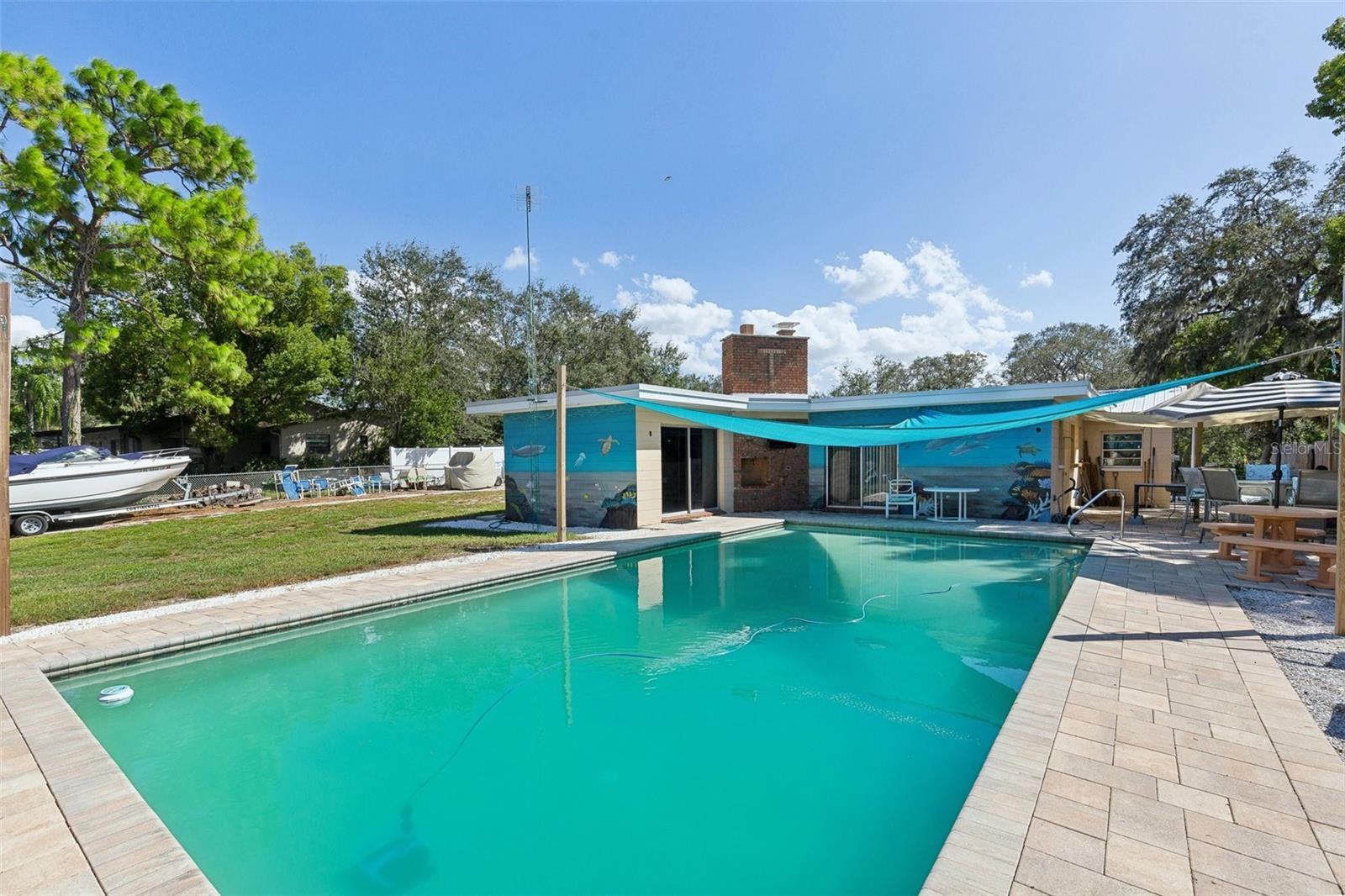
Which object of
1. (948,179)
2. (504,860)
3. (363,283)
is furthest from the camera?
(363,283)

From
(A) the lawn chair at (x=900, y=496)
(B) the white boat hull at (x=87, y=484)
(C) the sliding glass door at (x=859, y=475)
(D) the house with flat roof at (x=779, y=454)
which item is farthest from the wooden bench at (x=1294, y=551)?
(B) the white boat hull at (x=87, y=484)

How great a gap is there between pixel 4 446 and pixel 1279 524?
11.2 metres

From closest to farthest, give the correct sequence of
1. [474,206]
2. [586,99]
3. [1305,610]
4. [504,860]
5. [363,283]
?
[504,860]
[1305,610]
[586,99]
[474,206]
[363,283]

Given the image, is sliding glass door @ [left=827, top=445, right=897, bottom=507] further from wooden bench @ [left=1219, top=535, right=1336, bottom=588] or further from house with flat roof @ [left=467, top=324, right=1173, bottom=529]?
wooden bench @ [left=1219, top=535, right=1336, bottom=588]

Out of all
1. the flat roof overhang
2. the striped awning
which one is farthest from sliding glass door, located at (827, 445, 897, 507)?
the striped awning

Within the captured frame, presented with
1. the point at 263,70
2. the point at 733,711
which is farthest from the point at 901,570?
the point at 263,70

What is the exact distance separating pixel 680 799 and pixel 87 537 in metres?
12.2

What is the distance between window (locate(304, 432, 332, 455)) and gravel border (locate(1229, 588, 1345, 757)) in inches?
1000

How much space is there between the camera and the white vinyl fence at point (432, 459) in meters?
19.8

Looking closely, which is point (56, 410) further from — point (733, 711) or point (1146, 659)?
point (1146, 659)

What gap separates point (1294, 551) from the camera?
5.19 meters

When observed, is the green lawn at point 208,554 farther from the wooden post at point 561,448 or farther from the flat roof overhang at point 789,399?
the flat roof overhang at point 789,399

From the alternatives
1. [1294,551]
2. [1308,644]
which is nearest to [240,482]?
[1308,644]

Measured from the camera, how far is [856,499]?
12.2 m
